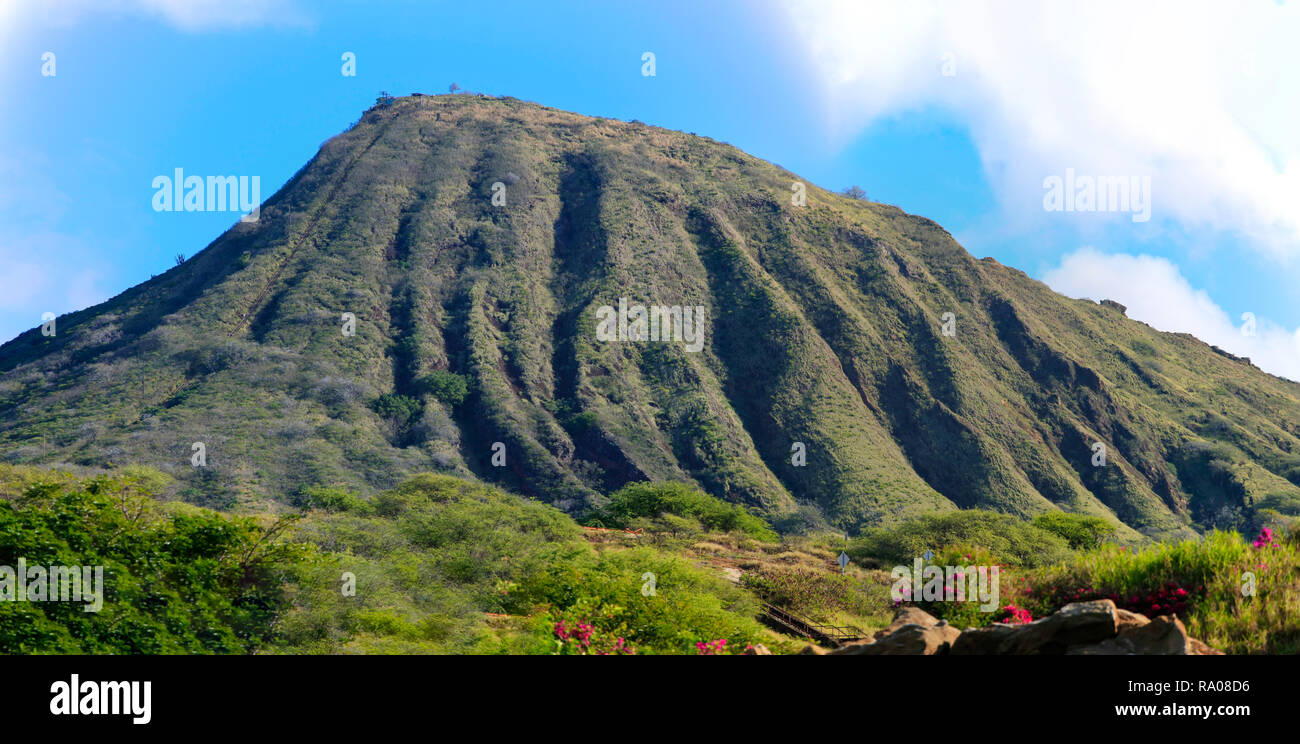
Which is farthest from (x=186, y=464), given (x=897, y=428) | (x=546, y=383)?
(x=897, y=428)

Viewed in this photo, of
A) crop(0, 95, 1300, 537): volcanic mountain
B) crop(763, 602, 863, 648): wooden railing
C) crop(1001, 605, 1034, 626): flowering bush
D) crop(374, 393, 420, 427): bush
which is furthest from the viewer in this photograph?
crop(374, 393, 420, 427): bush

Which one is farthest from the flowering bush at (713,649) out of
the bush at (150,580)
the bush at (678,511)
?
the bush at (678,511)

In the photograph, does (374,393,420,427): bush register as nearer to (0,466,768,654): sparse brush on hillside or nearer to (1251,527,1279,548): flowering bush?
(0,466,768,654): sparse brush on hillside

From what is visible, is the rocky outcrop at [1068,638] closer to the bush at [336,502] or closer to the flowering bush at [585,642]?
the flowering bush at [585,642]

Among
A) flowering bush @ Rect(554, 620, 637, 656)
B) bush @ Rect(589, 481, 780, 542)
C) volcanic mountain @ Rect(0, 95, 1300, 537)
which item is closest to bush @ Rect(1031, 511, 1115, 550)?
volcanic mountain @ Rect(0, 95, 1300, 537)

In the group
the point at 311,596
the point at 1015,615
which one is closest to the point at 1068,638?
the point at 1015,615

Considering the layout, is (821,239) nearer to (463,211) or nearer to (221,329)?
(463,211)
